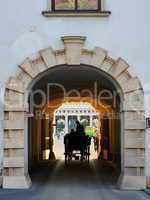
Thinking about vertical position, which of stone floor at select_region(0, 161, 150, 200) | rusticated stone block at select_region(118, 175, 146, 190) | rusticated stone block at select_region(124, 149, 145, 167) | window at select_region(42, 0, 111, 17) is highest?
window at select_region(42, 0, 111, 17)

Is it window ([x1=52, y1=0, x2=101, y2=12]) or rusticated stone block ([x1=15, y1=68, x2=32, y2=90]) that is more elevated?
window ([x1=52, y1=0, x2=101, y2=12])

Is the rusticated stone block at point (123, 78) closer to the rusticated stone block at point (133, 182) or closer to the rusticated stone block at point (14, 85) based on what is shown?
the rusticated stone block at point (133, 182)

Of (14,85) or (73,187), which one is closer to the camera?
(14,85)

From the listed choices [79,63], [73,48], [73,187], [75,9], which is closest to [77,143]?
[73,187]

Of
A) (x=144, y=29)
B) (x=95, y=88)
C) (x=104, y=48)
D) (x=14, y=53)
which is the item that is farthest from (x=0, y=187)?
(x=95, y=88)

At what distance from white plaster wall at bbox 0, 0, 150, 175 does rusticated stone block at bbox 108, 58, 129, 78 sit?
17 centimetres

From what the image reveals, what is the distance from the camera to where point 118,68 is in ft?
51.6

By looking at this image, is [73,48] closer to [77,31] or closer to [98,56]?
[77,31]

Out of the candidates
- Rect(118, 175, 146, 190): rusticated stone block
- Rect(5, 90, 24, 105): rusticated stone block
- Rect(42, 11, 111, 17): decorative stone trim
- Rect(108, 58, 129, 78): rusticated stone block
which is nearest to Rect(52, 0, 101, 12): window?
Rect(42, 11, 111, 17): decorative stone trim

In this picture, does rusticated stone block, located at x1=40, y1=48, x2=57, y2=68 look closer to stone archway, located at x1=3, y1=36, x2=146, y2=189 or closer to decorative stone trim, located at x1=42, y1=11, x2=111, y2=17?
stone archway, located at x1=3, y1=36, x2=146, y2=189

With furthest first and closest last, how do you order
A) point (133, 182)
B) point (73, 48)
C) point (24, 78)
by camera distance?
point (24, 78) < point (73, 48) < point (133, 182)

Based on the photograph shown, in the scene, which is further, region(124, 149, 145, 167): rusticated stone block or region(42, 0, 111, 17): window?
region(42, 0, 111, 17): window

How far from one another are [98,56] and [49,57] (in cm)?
131

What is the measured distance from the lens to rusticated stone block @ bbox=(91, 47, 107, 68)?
15656 mm
